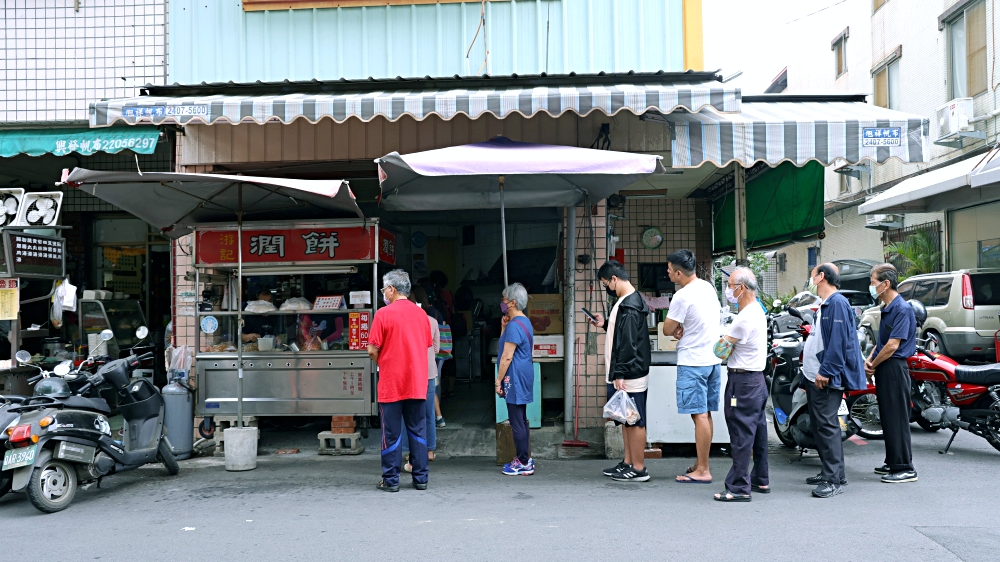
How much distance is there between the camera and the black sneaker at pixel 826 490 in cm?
540

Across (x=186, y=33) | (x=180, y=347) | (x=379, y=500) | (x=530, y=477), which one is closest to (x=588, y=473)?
(x=530, y=477)

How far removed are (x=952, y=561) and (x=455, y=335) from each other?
7880mm

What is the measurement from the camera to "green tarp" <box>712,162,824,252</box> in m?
8.30

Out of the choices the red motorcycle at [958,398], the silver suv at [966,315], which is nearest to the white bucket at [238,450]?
the red motorcycle at [958,398]

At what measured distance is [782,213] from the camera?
9070mm

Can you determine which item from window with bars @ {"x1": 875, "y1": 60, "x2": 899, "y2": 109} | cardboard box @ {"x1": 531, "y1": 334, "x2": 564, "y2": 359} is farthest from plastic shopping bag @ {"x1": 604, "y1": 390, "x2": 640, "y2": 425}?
window with bars @ {"x1": 875, "y1": 60, "x2": 899, "y2": 109}

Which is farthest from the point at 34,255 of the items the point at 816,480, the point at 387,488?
the point at 816,480

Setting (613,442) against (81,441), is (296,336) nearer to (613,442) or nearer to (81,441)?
(81,441)

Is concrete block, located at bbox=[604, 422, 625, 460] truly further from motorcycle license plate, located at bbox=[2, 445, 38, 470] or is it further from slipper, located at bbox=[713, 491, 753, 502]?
motorcycle license plate, located at bbox=[2, 445, 38, 470]

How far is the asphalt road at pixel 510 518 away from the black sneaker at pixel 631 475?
3.3 inches

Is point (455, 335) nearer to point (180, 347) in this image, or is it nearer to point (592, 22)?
point (180, 347)

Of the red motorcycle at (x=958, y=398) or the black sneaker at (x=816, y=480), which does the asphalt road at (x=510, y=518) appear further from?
the red motorcycle at (x=958, y=398)

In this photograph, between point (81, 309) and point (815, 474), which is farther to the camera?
point (81, 309)

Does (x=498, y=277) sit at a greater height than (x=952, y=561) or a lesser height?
greater
